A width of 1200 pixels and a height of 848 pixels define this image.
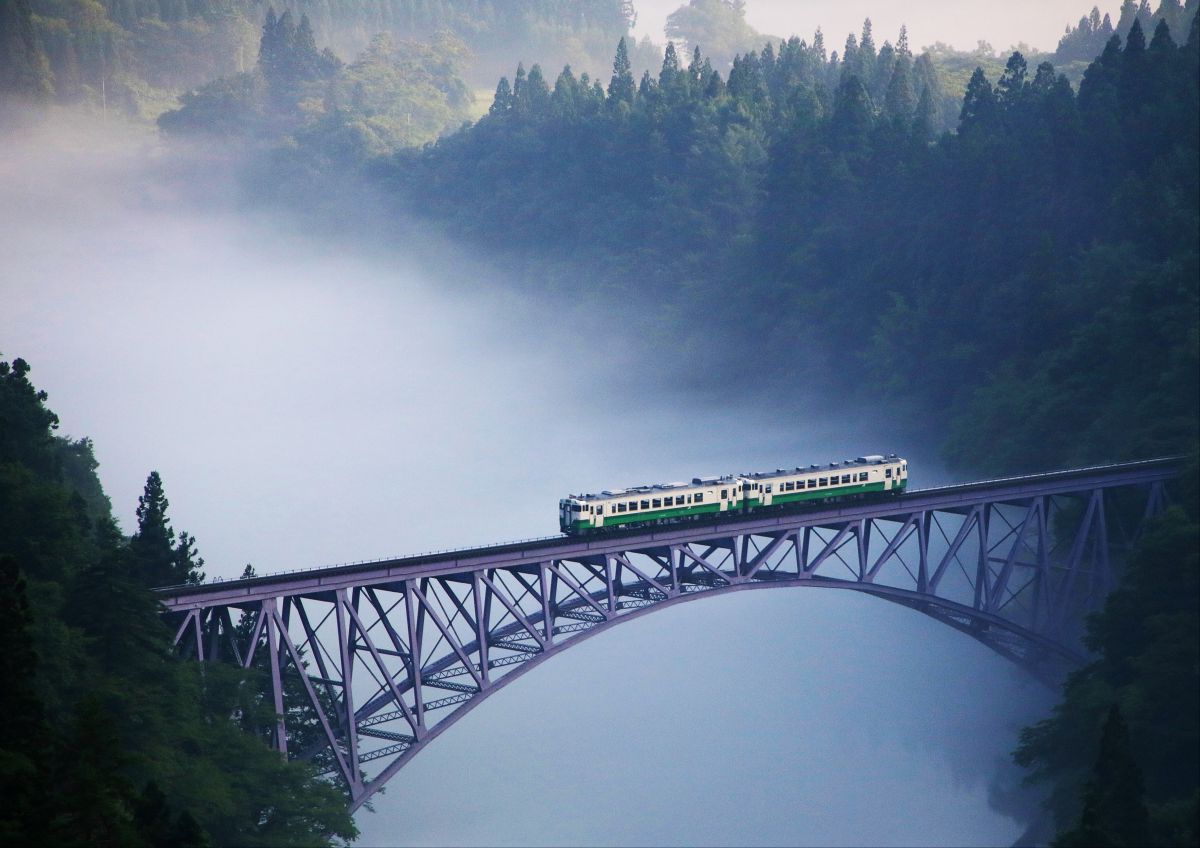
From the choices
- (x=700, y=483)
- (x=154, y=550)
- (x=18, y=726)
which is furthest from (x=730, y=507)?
(x=18, y=726)

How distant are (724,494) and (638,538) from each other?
17.9 ft

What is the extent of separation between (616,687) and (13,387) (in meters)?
38.1

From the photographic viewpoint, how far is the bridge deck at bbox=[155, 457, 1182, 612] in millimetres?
70000

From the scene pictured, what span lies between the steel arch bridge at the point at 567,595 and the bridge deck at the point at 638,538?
8 cm

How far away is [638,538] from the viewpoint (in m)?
79.0

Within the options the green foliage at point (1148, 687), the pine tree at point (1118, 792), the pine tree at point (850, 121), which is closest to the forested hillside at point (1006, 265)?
the pine tree at point (850, 121)

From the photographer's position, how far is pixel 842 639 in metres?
114

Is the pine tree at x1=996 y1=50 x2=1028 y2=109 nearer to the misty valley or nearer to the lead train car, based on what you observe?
the misty valley

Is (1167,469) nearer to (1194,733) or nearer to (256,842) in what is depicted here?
(1194,733)

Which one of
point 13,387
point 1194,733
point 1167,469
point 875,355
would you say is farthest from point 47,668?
point 875,355

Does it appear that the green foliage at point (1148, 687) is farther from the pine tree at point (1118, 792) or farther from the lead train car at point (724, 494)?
the lead train car at point (724, 494)

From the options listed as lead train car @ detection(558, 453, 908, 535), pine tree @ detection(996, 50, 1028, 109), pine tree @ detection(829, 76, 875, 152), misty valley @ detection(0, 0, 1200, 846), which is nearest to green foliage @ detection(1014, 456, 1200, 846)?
misty valley @ detection(0, 0, 1200, 846)

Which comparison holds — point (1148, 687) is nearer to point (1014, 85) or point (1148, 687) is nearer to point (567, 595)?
point (567, 595)

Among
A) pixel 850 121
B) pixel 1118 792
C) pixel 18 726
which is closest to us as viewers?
pixel 18 726
